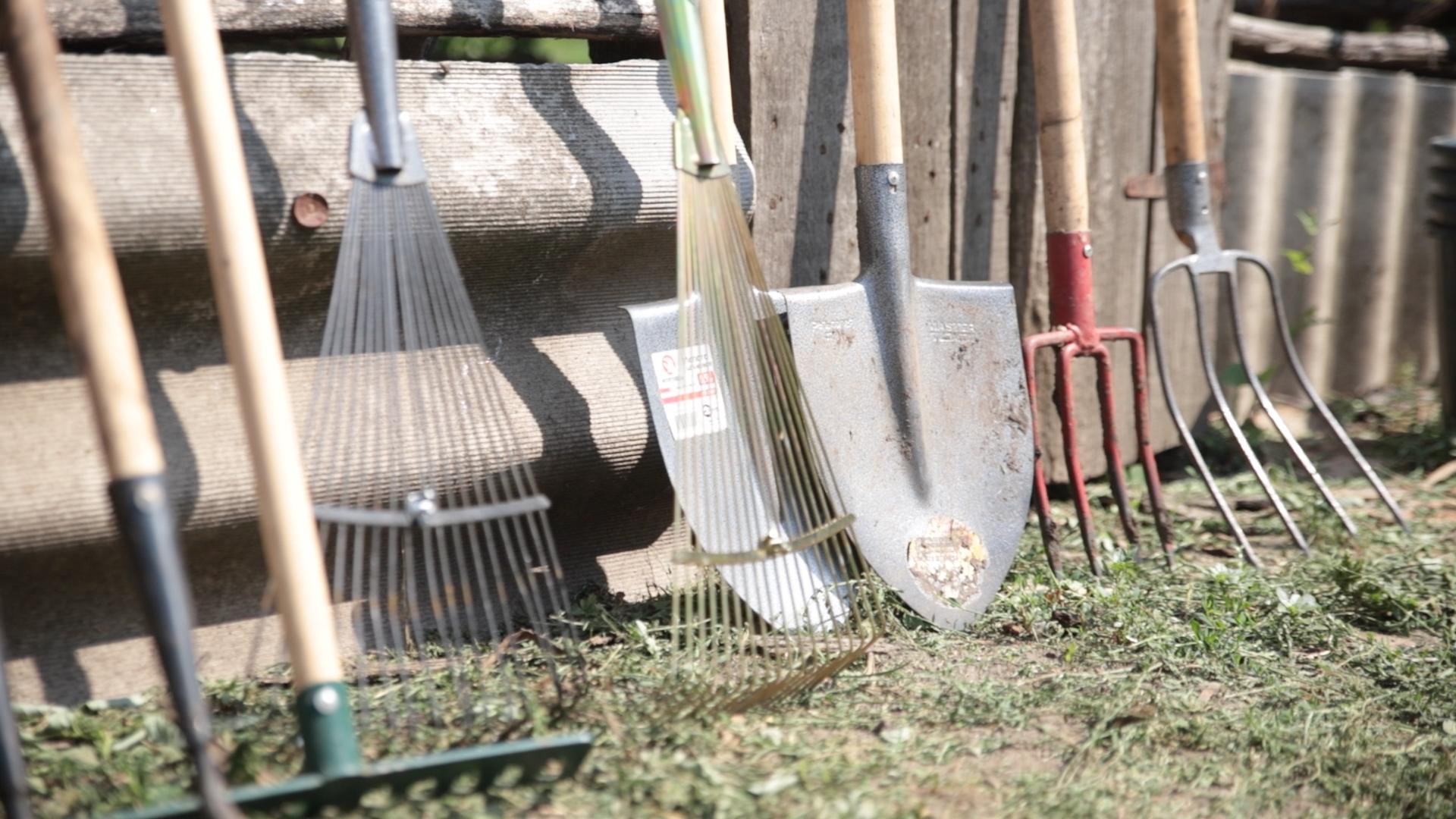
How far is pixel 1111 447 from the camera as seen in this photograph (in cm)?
249

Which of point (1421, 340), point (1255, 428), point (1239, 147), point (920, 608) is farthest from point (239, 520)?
point (1421, 340)

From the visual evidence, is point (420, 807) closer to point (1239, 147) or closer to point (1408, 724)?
point (1408, 724)

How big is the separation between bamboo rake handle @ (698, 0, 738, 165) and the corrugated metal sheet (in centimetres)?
225

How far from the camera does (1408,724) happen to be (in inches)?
71.3

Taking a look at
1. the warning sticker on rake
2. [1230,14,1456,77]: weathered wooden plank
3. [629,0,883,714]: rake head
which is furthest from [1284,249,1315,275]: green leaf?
the warning sticker on rake

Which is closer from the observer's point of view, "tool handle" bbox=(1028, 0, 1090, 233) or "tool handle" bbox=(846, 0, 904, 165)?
"tool handle" bbox=(846, 0, 904, 165)

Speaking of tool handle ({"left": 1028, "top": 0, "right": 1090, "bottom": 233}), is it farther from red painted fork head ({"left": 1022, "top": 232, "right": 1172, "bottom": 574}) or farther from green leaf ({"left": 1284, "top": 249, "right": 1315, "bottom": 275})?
green leaf ({"left": 1284, "top": 249, "right": 1315, "bottom": 275})

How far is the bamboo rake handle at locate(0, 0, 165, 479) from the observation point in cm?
130

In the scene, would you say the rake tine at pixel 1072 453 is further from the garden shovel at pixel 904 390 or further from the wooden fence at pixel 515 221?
the wooden fence at pixel 515 221

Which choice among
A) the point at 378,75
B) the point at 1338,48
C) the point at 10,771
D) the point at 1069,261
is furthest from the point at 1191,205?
the point at 10,771

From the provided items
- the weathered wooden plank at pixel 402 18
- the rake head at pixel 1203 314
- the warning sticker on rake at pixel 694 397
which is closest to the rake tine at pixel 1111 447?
the rake head at pixel 1203 314

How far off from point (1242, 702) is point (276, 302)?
1.63 m

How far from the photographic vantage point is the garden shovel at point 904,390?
2.10m

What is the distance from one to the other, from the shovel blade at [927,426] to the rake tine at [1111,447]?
290 mm
